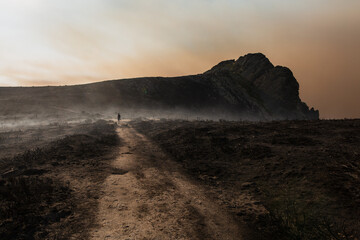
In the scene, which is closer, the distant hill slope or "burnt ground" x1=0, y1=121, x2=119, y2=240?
"burnt ground" x1=0, y1=121, x2=119, y2=240

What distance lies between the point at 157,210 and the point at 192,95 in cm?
9614

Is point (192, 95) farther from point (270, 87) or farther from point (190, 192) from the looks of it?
point (190, 192)

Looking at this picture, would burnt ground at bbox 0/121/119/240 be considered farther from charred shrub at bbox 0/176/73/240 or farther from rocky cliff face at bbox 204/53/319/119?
rocky cliff face at bbox 204/53/319/119

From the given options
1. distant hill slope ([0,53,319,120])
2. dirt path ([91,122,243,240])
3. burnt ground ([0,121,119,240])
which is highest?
distant hill slope ([0,53,319,120])

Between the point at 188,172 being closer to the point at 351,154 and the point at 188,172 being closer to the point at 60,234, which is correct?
the point at 60,234

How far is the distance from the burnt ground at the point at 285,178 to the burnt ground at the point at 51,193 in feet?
17.3

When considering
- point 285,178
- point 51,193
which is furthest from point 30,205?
point 285,178

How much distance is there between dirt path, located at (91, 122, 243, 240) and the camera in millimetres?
6375

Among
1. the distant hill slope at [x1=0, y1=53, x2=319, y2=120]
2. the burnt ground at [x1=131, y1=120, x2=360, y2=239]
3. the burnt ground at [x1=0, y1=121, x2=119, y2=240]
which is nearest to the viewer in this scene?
the burnt ground at [x1=0, y1=121, x2=119, y2=240]

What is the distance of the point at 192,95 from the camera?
102m

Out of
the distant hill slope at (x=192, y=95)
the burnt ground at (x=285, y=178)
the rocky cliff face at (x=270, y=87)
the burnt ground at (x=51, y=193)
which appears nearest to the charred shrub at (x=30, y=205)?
the burnt ground at (x=51, y=193)

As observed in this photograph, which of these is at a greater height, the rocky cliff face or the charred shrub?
the rocky cliff face

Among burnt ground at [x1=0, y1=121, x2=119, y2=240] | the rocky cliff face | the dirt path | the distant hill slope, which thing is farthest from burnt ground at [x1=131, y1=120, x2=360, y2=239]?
the rocky cliff face

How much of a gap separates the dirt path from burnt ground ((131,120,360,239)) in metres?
0.89
